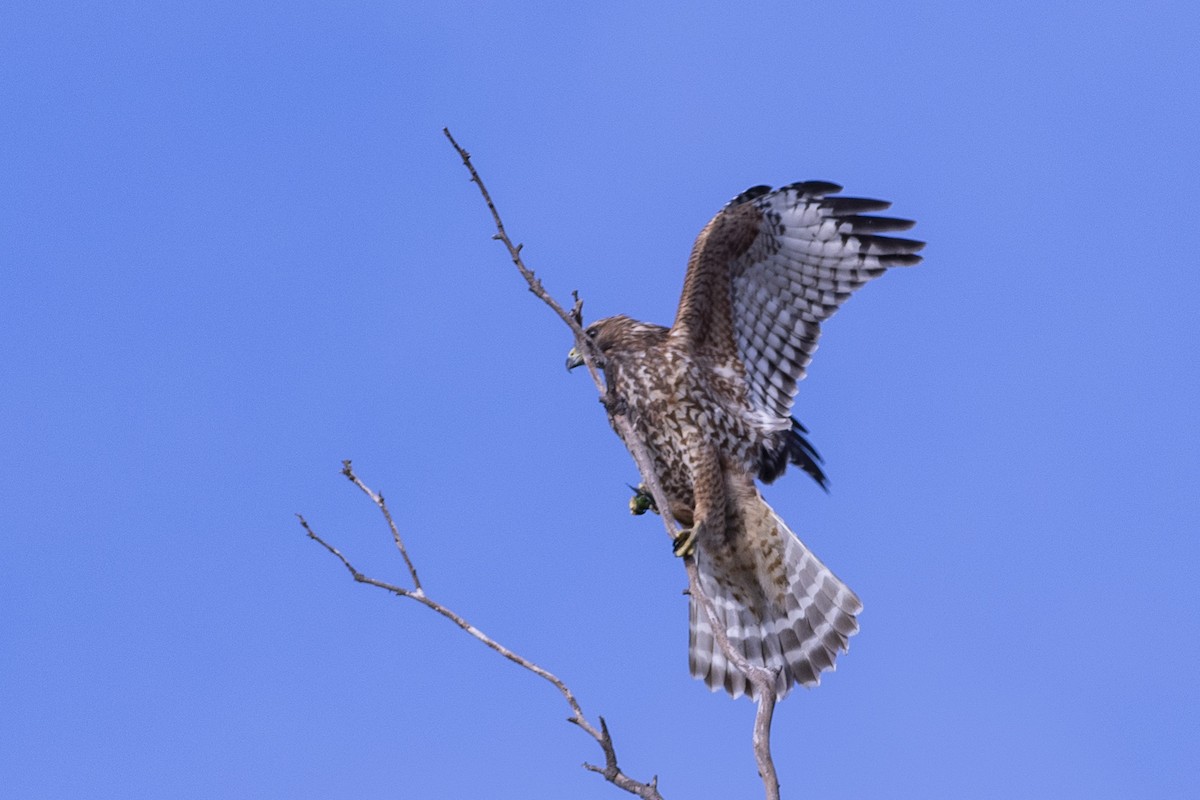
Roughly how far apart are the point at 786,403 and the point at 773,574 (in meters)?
0.88

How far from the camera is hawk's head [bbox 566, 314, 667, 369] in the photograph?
745cm

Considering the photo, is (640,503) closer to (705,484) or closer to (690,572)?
(705,484)

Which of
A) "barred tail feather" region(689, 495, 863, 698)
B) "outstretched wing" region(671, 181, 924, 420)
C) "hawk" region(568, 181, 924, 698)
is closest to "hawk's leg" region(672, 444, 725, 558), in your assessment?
"hawk" region(568, 181, 924, 698)

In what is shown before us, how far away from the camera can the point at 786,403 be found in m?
7.70

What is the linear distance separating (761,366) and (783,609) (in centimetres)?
125

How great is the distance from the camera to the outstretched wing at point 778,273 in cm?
754

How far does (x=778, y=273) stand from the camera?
25.2 ft

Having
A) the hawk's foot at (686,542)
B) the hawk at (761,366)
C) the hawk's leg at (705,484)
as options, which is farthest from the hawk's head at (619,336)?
the hawk's foot at (686,542)

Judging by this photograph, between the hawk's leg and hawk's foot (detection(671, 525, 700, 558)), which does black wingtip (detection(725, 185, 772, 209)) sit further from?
hawk's foot (detection(671, 525, 700, 558))

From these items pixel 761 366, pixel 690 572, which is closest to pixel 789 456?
pixel 761 366

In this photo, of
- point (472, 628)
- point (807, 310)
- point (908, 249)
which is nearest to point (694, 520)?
point (807, 310)

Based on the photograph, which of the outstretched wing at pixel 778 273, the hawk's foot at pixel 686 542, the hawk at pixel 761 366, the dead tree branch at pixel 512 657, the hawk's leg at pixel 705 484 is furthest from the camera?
the outstretched wing at pixel 778 273

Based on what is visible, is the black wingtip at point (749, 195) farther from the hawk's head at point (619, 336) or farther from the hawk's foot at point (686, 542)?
the hawk's foot at point (686, 542)

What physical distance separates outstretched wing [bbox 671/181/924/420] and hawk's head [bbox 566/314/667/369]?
0.13 meters
